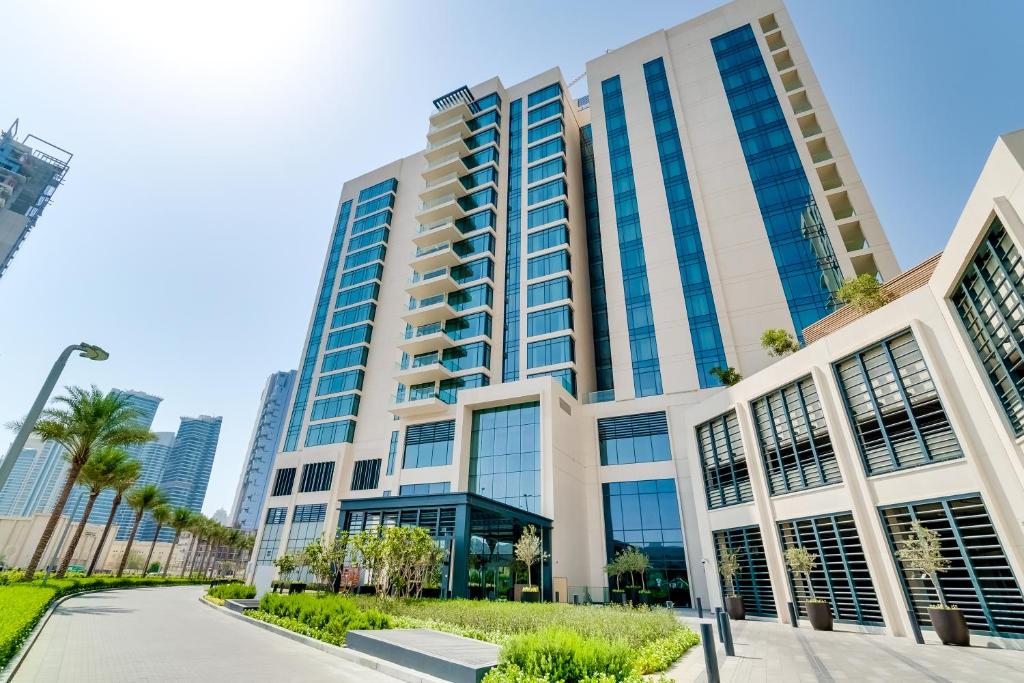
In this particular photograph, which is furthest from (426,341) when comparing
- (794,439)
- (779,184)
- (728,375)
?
(779,184)

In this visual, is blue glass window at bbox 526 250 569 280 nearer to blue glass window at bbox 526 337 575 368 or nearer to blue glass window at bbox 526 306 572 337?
blue glass window at bbox 526 306 572 337

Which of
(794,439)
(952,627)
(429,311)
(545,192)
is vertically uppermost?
(545,192)

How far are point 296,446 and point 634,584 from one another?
37583 millimetres

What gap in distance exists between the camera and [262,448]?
7141 inches

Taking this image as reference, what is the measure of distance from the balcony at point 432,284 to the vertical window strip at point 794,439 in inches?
1234

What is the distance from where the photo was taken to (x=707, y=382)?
34125mm

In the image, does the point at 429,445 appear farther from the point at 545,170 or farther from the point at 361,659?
the point at 545,170

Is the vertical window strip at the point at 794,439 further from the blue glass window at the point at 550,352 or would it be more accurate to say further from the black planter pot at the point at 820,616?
the blue glass window at the point at 550,352

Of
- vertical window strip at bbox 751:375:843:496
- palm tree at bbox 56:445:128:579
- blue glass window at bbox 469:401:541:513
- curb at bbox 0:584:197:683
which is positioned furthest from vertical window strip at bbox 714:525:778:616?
palm tree at bbox 56:445:128:579

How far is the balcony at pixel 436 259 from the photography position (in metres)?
48.5

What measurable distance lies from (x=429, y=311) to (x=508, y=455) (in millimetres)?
18277

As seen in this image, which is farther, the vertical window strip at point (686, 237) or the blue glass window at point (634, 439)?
the vertical window strip at point (686, 237)

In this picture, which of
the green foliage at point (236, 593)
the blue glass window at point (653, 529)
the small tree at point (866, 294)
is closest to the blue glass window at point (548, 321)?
the blue glass window at point (653, 529)

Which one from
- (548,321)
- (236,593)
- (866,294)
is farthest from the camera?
(548,321)
